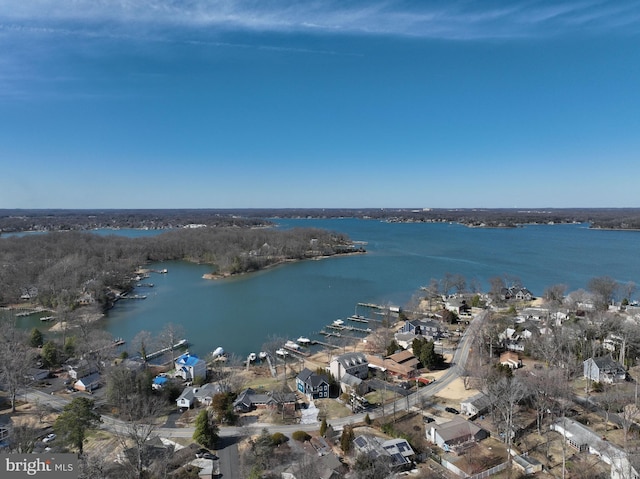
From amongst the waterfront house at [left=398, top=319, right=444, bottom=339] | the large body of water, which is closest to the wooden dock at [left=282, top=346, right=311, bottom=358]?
the large body of water

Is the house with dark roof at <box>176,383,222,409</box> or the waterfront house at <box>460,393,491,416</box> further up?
the waterfront house at <box>460,393,491,416</box>

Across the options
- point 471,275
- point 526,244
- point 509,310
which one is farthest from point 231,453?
point 526,244

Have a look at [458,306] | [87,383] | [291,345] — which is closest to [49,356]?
[87,383]

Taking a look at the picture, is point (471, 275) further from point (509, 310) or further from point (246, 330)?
point (246, 330)

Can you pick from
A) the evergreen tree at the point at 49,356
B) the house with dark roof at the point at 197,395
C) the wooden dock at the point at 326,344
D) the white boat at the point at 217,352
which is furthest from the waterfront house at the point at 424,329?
the evergreen tree at the point at 49,356

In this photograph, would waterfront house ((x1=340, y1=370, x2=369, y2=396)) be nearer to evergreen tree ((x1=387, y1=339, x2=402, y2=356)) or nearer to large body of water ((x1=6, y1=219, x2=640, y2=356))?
evergreen tree ((x1=387, y1=339, x2=402, y2=356))

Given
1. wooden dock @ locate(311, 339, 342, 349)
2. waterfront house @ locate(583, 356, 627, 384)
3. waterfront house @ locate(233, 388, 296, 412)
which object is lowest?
wooden dock @ locate(311, 339, 342, 349)

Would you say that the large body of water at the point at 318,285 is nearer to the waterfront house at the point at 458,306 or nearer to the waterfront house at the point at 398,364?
the waterfront house at the point at 458,306
